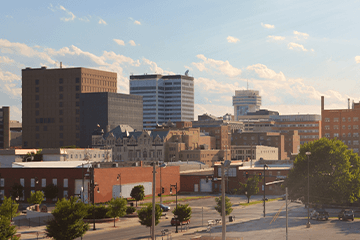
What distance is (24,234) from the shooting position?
7231 cm

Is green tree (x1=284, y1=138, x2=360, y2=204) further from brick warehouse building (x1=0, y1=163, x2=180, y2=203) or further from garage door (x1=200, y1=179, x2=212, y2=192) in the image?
garage door (x1=200, y1=179, x2=212, y2=192)

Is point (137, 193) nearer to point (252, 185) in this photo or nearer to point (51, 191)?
point (51, 191)

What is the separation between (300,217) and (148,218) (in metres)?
30.3

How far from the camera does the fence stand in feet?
267

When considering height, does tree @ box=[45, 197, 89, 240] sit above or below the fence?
above

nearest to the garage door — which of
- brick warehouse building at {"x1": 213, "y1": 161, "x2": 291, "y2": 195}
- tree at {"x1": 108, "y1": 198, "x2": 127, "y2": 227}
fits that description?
brick warehouse building at {"x1": 213, "y1": 161, "x2": 291, "y2": 195}

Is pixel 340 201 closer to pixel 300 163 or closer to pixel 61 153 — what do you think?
pixel 300 163

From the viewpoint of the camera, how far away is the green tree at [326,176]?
299 feet

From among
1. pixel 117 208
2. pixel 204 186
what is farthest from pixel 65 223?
pixel 204 186

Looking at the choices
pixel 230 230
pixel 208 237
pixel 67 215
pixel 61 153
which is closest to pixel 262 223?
pixel 230 230

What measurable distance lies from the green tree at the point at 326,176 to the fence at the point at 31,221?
42880 mm

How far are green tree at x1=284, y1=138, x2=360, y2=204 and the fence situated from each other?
141 ft

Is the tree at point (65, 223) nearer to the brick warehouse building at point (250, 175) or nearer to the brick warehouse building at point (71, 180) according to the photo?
the brick warehouse building at point (71, 180)

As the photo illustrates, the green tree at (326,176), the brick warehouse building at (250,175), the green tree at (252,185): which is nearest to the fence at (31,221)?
the green tree at (326,176)
